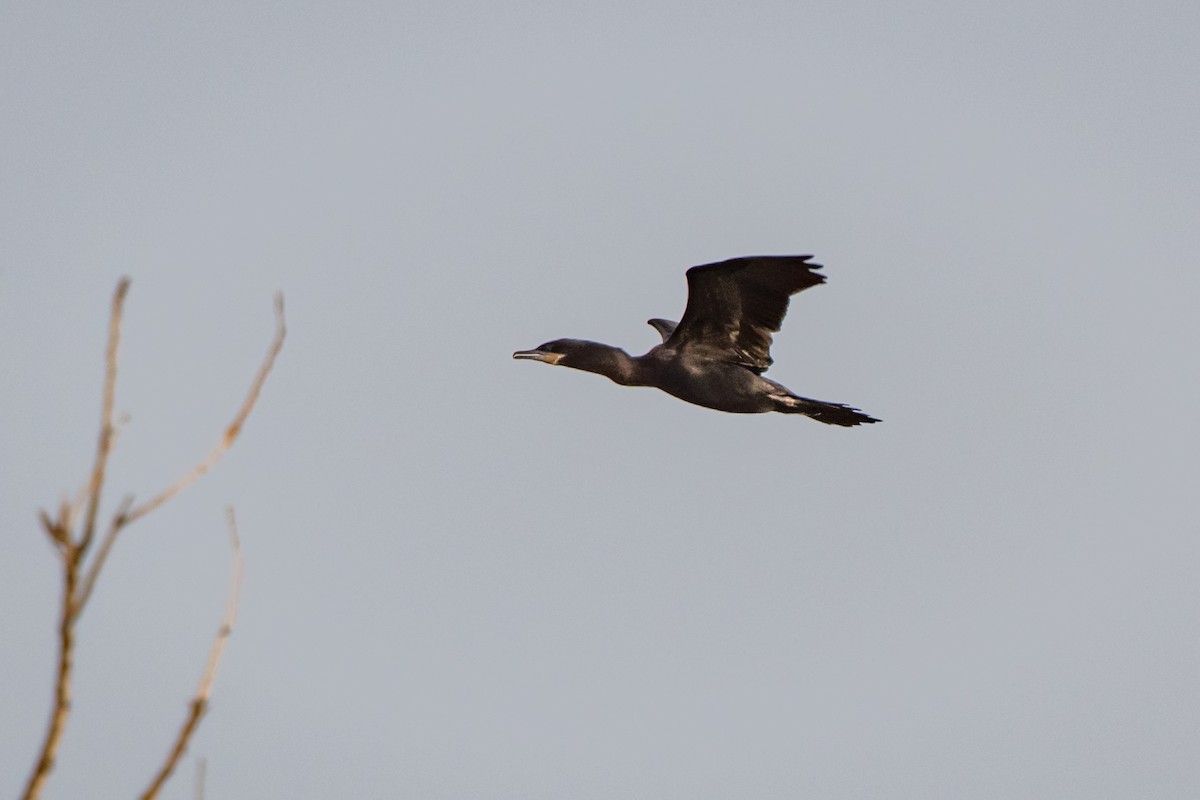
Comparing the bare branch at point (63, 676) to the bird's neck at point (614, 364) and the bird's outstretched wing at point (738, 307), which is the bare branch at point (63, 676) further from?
the bird's neck at point (614, 364)

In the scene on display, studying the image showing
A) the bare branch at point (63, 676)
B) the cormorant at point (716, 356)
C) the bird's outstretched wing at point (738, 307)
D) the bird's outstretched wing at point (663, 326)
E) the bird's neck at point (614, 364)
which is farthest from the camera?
the bird's outstretched wing at point (663, 326)

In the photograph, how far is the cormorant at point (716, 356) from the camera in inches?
467

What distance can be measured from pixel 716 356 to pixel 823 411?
43.6 inches

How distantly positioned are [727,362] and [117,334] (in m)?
10.1

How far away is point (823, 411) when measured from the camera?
12406 millimetres

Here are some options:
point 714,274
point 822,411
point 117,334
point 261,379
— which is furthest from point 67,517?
point 822,411

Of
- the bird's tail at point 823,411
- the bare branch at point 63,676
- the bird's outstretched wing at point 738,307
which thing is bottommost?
the bare branch at point 63,676

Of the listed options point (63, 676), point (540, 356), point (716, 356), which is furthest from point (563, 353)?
point (63, 676)

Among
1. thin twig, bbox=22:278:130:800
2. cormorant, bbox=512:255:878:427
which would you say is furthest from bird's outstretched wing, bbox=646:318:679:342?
thin twig, bbox=22:278:130:800

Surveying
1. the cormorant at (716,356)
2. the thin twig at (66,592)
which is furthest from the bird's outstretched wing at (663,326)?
the thin twig at (66,592)

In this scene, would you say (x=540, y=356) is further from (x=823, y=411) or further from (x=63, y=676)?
(x=63, y=676)

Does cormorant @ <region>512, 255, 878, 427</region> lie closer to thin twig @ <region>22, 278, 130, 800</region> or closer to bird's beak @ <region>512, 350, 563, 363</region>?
bird's beak @ <region>512, 350, 563, 363</region>

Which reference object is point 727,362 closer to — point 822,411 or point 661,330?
point 822,411

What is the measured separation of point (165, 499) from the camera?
2.27m
